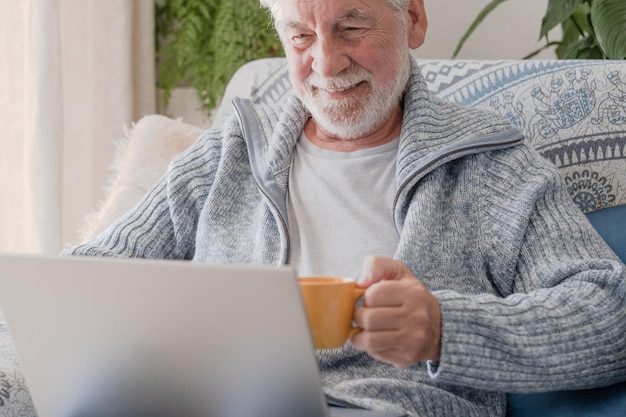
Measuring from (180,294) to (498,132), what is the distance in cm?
66

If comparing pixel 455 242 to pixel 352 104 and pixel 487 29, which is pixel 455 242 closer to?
pixel 352 104

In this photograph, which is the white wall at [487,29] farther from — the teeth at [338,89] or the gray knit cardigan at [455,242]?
the teeth at [338,89]

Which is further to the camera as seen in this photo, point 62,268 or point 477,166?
point 477,166

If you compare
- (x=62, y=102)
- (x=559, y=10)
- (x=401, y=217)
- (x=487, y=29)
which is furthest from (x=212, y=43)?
(x=401, y=217)

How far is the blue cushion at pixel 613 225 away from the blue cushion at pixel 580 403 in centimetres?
23

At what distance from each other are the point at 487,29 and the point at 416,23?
3.46ft

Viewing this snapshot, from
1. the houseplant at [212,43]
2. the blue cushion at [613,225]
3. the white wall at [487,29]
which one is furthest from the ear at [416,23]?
the houseplant at [212,43]

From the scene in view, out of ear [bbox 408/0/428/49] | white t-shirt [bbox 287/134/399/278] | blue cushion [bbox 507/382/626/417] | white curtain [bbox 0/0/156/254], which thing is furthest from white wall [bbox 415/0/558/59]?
blue cushion [bbox 507/382/626/417]

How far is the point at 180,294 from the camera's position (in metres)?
0.87

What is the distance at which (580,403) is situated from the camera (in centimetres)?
117

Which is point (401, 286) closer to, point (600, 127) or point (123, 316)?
point (123, 316)

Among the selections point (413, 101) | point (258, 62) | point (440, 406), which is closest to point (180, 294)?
point (440, 406)

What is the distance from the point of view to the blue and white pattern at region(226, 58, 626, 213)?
4.73 ft

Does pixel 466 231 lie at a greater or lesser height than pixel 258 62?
lesser
